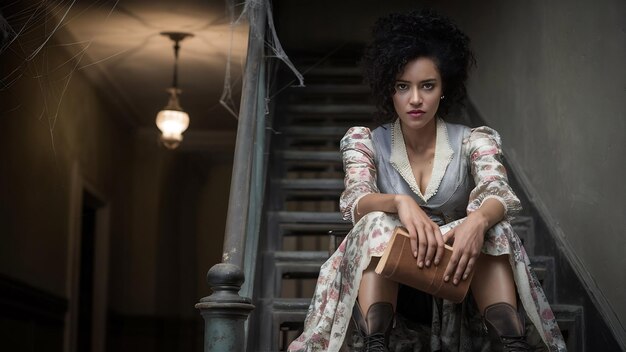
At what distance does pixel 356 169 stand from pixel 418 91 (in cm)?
29

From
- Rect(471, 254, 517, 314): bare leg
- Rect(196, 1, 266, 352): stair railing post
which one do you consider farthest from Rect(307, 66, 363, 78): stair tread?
Rect(471, 254, 517, 314): bare leg

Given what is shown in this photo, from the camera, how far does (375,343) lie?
234cm

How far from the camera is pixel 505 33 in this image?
5062 millimetres

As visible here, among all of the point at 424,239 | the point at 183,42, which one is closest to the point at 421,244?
the point at 424,239

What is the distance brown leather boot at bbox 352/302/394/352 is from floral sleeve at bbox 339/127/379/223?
0.35 meters

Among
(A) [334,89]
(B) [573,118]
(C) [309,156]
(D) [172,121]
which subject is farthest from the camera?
(D) [172,121]

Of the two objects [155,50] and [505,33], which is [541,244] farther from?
[155,50]

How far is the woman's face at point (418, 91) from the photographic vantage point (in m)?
2.69

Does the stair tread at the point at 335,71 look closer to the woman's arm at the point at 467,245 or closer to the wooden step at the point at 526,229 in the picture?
the wooden step at the point at 526,229

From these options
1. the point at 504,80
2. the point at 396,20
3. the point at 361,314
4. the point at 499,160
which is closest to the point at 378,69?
the point at 396,20

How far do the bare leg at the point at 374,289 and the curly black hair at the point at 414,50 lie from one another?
24.4 inches

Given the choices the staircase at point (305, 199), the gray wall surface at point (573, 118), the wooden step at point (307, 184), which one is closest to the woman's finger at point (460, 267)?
the staircase at point (305, 199)

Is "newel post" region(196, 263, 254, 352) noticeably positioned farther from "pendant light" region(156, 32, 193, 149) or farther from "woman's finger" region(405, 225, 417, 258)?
"pendant light" region(156, 32, 193, 149)

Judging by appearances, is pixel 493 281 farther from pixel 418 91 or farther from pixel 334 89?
pixel 334 89
